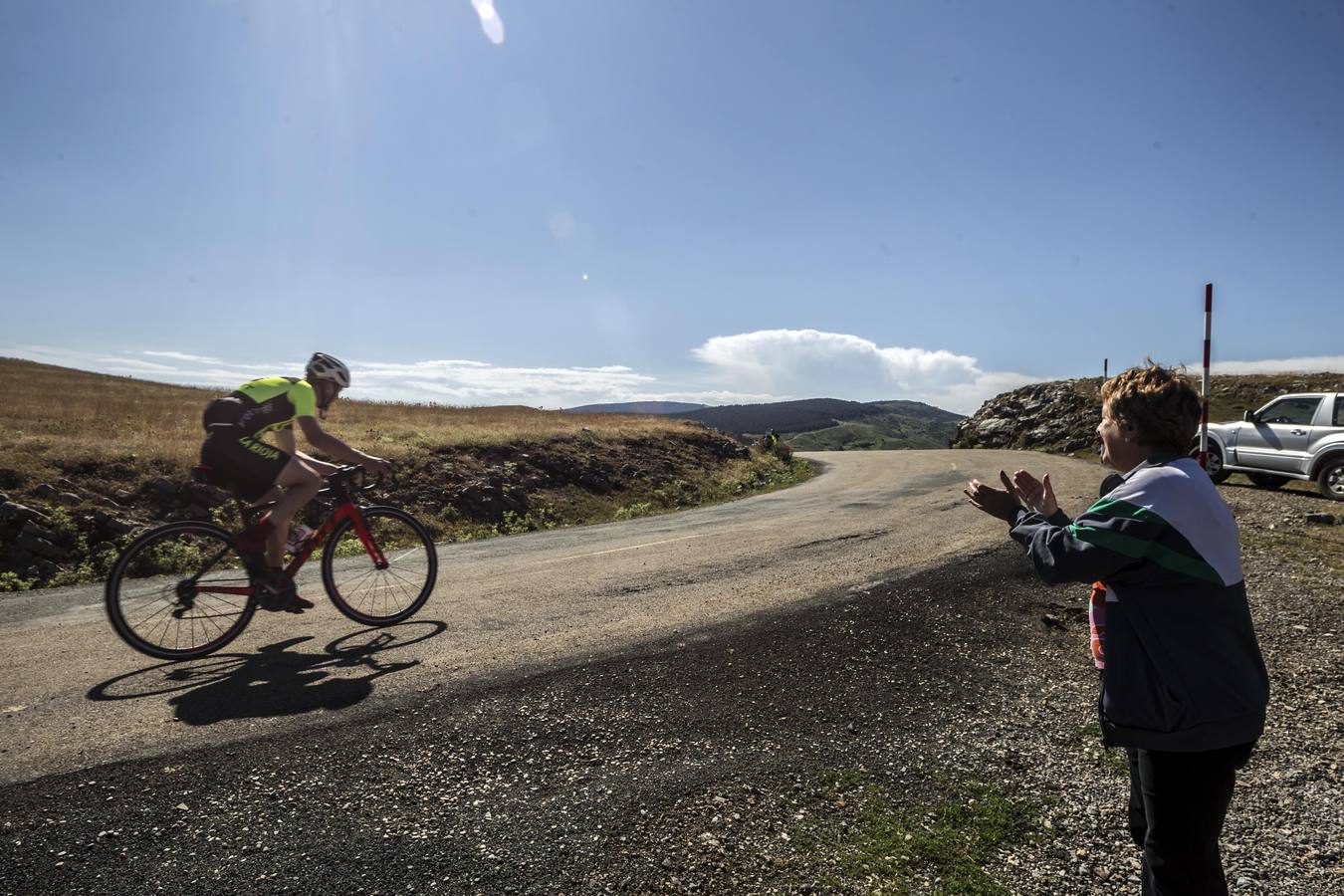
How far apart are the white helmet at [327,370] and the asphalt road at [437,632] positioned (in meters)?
2.19

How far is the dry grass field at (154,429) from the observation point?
42.4ft

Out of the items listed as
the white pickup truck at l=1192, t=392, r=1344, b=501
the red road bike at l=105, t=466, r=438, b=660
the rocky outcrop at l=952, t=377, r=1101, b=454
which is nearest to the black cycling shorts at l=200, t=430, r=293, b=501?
the red road bike at l=105, t=466, r=438, b=660

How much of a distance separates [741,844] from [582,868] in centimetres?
72

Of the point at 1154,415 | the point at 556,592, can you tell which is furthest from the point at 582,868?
the point at 556,592

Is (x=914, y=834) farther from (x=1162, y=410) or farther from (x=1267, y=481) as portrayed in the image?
(x=1267, y=481)

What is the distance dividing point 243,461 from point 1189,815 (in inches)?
243

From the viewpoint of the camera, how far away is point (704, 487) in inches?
884

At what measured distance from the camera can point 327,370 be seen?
19.8ft

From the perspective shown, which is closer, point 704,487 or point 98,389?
point 704,487

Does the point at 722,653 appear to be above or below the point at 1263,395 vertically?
below

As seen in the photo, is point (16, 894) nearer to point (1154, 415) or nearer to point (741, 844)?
point (741, 844)

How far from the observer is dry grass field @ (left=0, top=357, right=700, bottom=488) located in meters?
12.9

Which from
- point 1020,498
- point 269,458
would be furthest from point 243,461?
point 1020,498

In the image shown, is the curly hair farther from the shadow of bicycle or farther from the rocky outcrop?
the rocky outcrop
